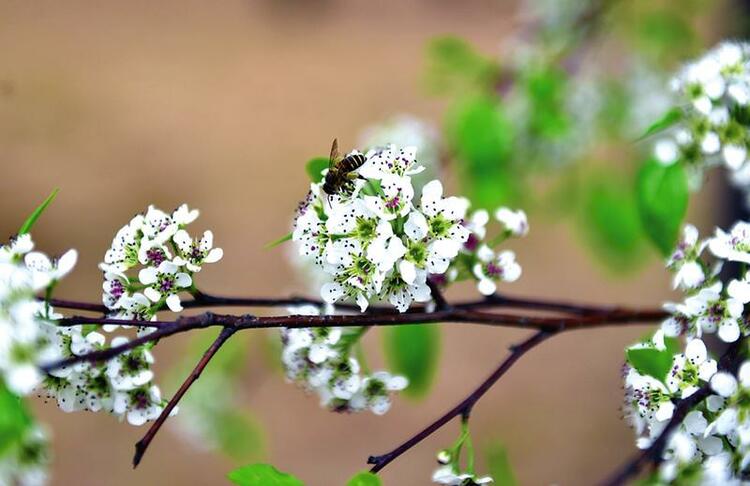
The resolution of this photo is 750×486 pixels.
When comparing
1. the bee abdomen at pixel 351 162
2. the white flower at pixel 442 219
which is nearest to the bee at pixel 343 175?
the bee abdomen at pixel 351 162

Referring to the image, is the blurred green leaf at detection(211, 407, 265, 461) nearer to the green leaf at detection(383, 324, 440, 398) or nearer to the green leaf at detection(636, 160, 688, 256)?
the green leaf at detection(383, 324, 440, 398)

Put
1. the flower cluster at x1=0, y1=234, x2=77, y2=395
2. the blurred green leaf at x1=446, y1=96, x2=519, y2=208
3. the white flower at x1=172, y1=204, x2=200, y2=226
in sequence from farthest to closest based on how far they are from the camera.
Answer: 1. the blurred green leaf at x1=446, y1=96, x2=519, y2=208
2. the white flower at x1=172, y1=204, x2=200, y2=226
3. the flower cluster at x1=0, y1=234, x2=77, y2=395

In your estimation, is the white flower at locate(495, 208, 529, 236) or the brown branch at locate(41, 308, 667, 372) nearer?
the brown branch at locate(41, 308, 667, 372)

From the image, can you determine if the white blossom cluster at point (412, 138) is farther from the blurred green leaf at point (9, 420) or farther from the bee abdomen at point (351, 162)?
the blurred green leaf at point (9, 420)

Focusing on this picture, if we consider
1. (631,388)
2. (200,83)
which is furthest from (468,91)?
(200,83)

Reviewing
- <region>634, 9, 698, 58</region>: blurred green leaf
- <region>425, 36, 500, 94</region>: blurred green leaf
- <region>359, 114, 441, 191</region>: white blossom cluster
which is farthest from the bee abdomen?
<region>634, 9, 698, 58</region>: blurred green leaf

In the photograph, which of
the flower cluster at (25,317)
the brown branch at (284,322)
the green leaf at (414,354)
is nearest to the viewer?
the flower cluster at (25,317)

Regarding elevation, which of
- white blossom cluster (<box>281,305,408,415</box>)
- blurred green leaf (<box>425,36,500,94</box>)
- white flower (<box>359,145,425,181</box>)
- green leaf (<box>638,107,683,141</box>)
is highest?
blurred green leaf (<box>425,36,500,94</box>)
